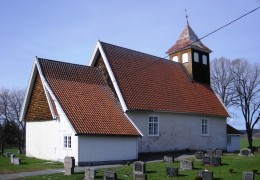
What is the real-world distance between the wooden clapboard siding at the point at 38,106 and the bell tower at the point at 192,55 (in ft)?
55.9

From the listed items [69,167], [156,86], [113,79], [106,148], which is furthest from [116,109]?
[69,167]

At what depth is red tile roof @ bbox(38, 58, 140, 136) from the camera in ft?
75.5

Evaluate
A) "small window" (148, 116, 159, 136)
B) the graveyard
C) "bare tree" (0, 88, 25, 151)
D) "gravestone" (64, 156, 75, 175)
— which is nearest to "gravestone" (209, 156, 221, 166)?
the graveyard

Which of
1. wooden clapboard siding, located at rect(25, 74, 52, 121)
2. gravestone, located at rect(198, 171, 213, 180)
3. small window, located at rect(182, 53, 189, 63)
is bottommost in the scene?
gravestone, located at rect(198, 171, 213, 180)

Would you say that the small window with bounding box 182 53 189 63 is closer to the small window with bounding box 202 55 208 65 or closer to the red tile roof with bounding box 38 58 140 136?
the small window with bounding box 202 55 208 65

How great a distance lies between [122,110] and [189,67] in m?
13.5

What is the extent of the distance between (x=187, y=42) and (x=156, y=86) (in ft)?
31.6

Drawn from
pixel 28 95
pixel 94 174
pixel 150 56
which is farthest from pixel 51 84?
pixel 150 56

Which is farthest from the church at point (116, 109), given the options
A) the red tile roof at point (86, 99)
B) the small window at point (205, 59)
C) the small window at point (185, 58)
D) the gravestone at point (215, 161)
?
the gravestone at point (215, 161)

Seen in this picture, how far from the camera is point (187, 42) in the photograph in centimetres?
3775

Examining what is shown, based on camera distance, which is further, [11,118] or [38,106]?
[11,118]

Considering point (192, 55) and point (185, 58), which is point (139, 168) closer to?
point (192, 55)

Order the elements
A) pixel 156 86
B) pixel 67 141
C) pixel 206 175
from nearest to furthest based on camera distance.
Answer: pixel 206 175 < pixel 67 141 < pixel 156 86

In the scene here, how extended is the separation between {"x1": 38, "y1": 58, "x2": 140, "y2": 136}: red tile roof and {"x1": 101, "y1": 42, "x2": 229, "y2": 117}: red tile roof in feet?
4.75
